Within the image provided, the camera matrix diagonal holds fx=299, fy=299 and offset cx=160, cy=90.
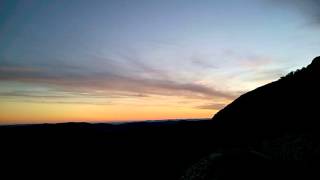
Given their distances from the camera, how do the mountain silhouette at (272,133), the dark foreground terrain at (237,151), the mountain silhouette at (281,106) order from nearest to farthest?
the mountain silhouette at (272,133), the dark foreground terrain at (237,151), the mountain silhouette at (281,106)

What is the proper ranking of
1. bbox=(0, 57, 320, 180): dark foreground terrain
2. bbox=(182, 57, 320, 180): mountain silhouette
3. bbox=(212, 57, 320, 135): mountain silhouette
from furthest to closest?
1. bbox=(212, 57, 320, 135): mountain silhouette
2. bbox=(0, 57, 320, 180): dark foreground terrain
3. bbox=(182, 57, 320, 180): mountain silhouette

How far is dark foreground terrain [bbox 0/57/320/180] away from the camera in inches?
380

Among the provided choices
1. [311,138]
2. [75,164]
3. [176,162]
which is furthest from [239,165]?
[75,164]

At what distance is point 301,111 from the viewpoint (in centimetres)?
1948

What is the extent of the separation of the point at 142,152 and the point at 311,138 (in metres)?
45.2

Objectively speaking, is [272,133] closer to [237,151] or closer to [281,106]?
[281,106]

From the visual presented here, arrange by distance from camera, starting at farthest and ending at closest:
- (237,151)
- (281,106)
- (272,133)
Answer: (281,106) < (272,133) < (237,151)

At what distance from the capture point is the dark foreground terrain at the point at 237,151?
9.66 m

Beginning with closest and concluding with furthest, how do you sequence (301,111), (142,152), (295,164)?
(295,164), (301,111), (142,152)

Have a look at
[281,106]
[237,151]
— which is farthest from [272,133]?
[237,151]

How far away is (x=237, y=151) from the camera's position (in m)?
9.96

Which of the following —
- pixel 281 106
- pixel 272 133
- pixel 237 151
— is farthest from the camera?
pixel 281 106

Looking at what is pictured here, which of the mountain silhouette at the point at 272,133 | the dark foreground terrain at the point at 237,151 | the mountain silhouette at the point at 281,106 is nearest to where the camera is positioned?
the mountain silhouette at the point at 272,133

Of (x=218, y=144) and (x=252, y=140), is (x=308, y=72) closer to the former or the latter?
(x=252, y=140)
